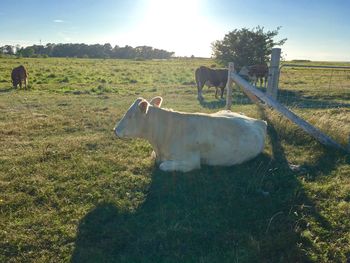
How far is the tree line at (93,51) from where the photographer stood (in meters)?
106

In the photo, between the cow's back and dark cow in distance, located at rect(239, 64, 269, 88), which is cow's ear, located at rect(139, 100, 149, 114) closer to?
the cow's back

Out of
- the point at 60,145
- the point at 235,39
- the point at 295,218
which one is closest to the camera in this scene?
the point at 295,218

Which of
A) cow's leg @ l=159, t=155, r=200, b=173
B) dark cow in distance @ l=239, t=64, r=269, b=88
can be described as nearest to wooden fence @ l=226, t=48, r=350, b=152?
cow's leg @ l=159, t=155, r=200, b=173

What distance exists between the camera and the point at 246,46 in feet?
80.5

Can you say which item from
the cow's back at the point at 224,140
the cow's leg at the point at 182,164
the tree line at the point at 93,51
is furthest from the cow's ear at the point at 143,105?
the tree line at the point at 93,51

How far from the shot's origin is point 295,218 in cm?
462

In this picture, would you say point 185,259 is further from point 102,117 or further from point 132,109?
point 102,117

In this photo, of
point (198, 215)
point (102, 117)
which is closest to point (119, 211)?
point (198, 215)

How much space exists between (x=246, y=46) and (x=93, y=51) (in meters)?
95.6

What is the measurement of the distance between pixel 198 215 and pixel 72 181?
2354 mm

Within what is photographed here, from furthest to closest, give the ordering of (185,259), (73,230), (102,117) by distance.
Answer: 1. (102,117)
2. (73,230)
3. (185,259)

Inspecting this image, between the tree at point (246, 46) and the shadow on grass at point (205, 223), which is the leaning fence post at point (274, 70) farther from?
the tree at point (246, 46)

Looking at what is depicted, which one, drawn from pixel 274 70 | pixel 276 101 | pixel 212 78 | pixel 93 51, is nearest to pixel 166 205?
pixel 276 101

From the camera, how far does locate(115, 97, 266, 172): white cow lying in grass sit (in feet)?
20.3
